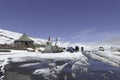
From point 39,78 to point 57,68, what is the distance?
17.6 feet

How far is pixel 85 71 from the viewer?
27562 millimetres

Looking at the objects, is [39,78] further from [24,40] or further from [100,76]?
[24,40]


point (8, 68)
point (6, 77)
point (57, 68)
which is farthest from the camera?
point (57, 68)

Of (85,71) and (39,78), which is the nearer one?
(39,78)

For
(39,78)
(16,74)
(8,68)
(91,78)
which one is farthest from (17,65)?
(91,78)

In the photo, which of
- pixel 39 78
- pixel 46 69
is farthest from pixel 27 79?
pixel 46 69

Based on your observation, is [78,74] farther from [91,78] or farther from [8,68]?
[8,68]

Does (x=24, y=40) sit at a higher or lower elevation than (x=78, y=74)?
higher

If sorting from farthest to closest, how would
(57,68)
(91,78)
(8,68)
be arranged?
(57,68), (8,68), (91,78)

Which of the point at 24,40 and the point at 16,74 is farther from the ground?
the point at 24,40

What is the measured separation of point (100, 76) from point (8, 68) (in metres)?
9.24

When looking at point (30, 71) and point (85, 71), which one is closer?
point (30, 71)

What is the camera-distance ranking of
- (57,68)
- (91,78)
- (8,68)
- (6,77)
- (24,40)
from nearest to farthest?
(6,77), (91,78), (8,68), (57,68), (24,40)

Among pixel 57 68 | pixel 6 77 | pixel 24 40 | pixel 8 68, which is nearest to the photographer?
pixel 6 77
